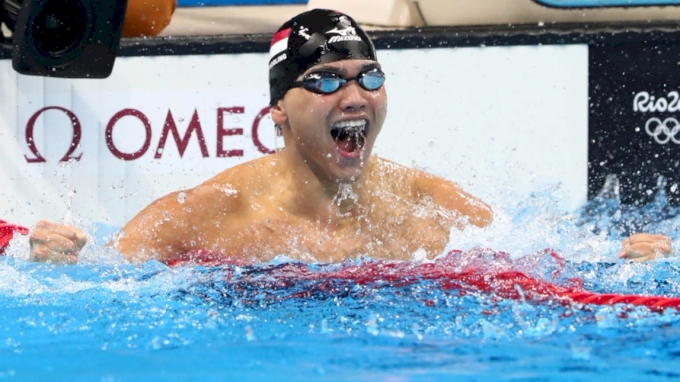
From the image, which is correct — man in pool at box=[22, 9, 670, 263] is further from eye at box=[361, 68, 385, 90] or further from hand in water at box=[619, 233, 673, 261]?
hand in water at box=[619, 233, 673, 261]

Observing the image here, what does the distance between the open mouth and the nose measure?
0.04 m

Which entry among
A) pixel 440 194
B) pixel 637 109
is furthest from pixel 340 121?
pixel 637 109

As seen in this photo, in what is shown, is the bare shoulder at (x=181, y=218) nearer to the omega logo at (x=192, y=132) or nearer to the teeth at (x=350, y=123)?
the teeth at (x=350, y=123)

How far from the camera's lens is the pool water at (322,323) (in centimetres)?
185

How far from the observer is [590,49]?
12.5ft

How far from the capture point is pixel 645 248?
8.15 ft

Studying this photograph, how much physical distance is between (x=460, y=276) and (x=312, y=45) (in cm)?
79

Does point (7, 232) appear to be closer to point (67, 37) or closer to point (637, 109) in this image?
point (67, 37)

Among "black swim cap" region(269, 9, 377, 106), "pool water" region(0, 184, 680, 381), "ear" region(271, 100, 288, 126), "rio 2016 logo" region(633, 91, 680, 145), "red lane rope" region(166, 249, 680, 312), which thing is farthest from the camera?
"rio 2016 logo" region(633, 91, 680, 145)

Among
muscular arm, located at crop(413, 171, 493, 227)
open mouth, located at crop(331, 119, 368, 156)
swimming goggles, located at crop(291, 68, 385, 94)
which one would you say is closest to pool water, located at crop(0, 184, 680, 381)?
muscular arm, located at crop(413, 171, 493, 227)

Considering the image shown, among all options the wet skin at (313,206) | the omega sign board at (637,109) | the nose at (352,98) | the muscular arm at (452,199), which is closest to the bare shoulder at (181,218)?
the wet skin at (313,206)

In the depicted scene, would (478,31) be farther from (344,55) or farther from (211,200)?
(211,200)

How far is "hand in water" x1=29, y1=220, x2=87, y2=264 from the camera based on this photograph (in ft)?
7.65

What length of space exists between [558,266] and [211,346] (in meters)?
0.94
